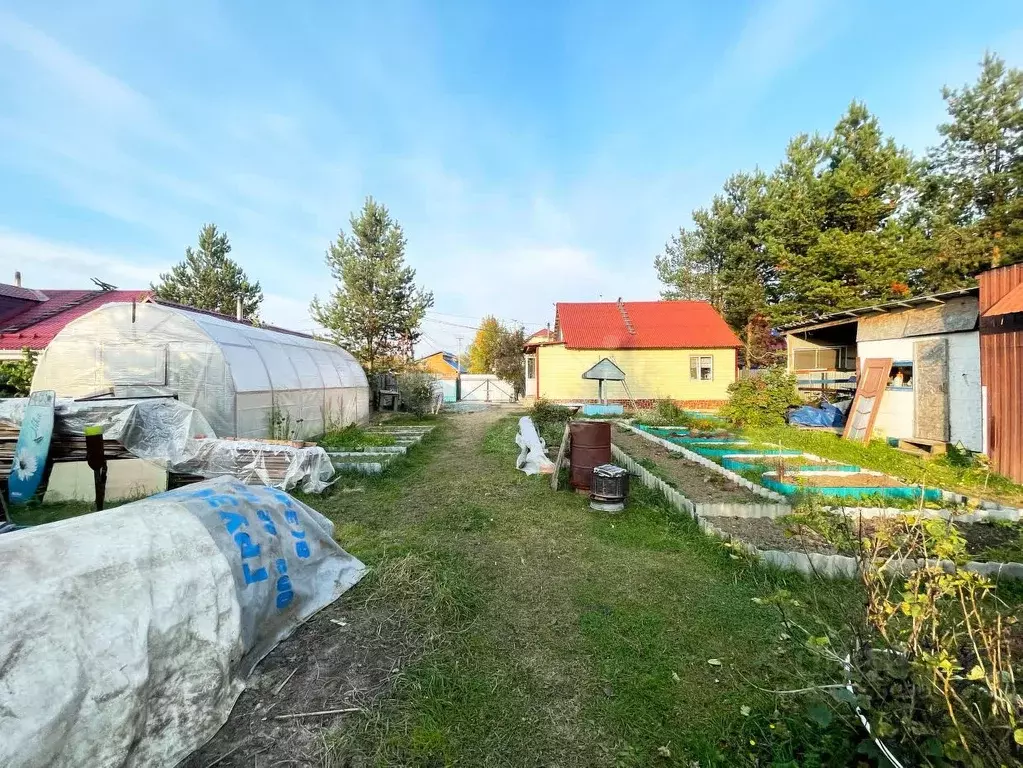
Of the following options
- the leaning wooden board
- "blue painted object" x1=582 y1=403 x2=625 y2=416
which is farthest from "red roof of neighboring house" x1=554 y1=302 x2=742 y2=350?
the leaning wooden board

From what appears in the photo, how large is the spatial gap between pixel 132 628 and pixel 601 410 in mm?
17754

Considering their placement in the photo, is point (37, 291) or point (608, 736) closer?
point (608, 736)

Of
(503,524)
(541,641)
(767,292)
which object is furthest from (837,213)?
(541,641)

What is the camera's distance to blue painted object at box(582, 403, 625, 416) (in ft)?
61.8

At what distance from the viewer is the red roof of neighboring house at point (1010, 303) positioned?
757 centimetres

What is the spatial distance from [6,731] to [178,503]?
137 cm

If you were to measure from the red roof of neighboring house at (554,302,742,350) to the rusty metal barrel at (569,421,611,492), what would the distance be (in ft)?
49.8

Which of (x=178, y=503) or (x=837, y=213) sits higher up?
(x=837, y=213)

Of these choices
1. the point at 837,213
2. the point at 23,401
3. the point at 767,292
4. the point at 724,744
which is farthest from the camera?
the point at 767,292

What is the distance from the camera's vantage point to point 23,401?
6.96 m

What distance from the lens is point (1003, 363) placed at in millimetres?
7758

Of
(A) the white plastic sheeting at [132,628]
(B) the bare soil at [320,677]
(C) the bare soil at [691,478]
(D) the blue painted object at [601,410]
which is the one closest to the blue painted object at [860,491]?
(C) the bare soil at [691,478]

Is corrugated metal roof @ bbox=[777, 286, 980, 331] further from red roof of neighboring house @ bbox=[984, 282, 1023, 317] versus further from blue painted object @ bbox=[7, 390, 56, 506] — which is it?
blue painted object @ bbox=[7, 390, 56, 506]

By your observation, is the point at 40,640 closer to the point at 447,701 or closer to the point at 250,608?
the point at 250,608
